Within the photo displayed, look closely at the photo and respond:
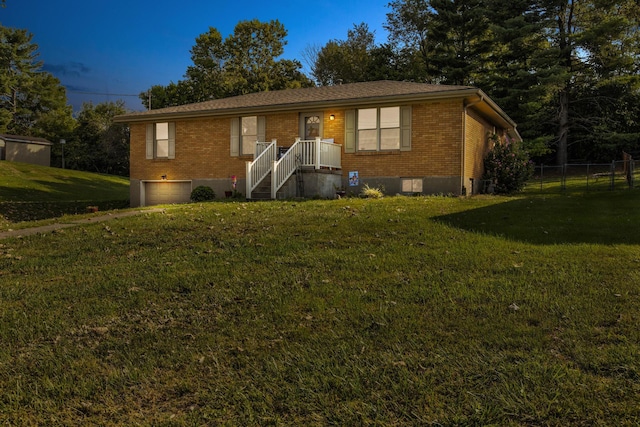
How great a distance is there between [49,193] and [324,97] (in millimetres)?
17471

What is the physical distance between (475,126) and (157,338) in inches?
540

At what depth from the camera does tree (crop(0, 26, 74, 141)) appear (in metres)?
43.5

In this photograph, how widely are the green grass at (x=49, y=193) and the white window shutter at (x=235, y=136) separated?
620cm

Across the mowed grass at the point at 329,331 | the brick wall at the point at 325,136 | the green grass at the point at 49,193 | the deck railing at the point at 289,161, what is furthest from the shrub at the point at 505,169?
the green grass at the point at 49,193

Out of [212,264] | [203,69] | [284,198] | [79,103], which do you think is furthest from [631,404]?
[79,103]

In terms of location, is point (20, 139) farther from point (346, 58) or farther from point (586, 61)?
point (586, 61)

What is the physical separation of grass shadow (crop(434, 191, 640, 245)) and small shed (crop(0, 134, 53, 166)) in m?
38.0

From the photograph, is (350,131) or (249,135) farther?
(249,135)

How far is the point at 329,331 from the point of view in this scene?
3387 millimetres

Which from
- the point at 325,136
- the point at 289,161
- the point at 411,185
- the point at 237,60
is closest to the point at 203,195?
the point at 289,161

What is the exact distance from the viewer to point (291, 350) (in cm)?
312

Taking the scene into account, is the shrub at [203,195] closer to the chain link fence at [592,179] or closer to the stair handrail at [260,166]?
the stair handrail at [260,166]

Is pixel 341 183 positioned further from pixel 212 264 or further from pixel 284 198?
pixel 212 264

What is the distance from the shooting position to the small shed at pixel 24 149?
33812 mm
